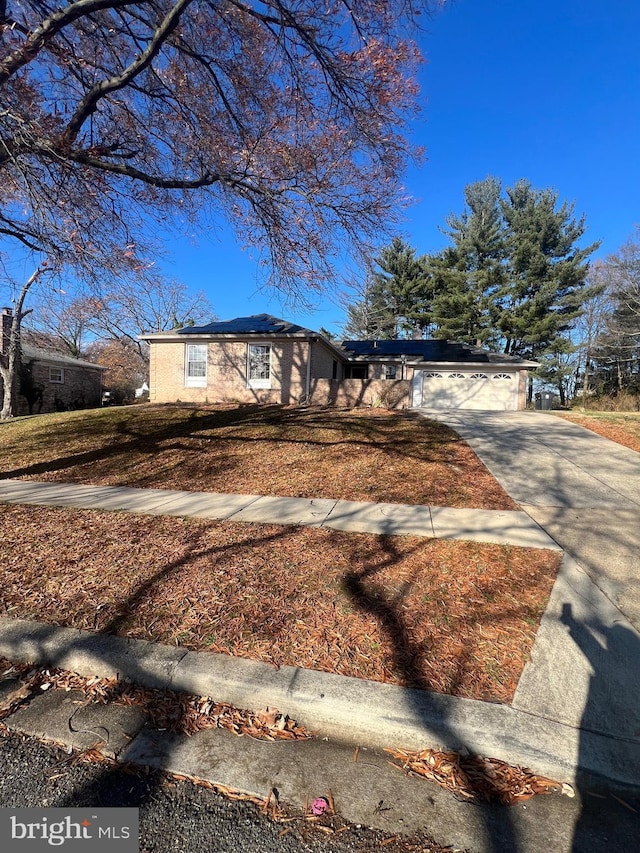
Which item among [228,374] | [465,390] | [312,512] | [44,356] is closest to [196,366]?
[228,374]

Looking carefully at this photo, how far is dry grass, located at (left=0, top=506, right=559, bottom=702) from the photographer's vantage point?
2490mm

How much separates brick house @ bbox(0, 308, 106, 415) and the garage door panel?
803 inches

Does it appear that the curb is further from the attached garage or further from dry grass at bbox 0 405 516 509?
the attached garage

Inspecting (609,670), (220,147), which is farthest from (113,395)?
(609,670)

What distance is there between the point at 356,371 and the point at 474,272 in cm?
1289

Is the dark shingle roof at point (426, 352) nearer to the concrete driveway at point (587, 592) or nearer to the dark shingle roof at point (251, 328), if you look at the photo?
the dark shingle roof at point (251, 328)

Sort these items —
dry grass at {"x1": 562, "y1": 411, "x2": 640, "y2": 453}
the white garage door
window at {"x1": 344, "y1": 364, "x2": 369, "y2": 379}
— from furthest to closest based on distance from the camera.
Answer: window at {"x1": 344, "y1": 364, "x2": 369, "y2": 379} → the white garage door → dry grass at {"x1": 562, "y1": 411, "x2": 640, "y2": 453}

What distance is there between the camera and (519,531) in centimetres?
441

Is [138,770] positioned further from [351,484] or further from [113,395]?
[113,395]

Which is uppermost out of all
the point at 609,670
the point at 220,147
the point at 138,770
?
the point at 220,147

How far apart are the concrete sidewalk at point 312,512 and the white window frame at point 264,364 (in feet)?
37.0

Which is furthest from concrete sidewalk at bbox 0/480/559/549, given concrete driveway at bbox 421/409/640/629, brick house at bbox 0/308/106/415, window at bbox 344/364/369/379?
window at bbox 344/364/369/379

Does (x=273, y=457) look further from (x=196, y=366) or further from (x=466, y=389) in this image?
(x=466, y=389)

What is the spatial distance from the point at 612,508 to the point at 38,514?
23.3ft
